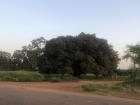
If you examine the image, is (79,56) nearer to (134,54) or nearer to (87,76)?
(87,76)

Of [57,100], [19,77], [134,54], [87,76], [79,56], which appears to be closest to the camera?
[57,100]

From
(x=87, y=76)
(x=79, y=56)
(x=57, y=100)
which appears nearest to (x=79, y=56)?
(x=79, y=56)

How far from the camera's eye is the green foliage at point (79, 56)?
2218 inches

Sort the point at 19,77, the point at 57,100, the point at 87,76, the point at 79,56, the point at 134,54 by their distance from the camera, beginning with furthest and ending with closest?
1. the point at 87,76
2. the point at 79,56
3. the point at 19,77
4. the point at 134,54
5. the point at 57,100

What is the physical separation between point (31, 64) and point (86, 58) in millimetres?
41790

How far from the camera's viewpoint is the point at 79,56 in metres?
56.3

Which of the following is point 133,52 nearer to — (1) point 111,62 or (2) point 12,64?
(1) point 111,62

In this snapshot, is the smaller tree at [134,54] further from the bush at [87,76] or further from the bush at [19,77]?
the bush at [87,76]

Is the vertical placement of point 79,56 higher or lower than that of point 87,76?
higher

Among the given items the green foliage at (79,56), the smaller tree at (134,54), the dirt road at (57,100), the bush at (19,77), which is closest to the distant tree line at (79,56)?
the green foliage at (79,56)

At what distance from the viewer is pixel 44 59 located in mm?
58969

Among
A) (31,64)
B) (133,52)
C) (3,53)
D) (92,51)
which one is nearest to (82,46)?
(92,51)

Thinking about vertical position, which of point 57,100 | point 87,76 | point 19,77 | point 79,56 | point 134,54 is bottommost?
point 57,100

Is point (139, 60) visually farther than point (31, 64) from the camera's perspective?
No
